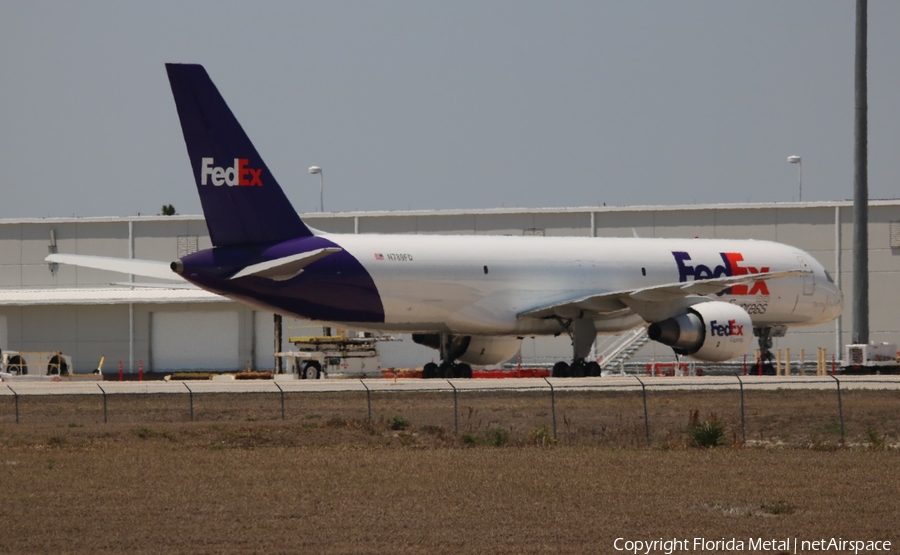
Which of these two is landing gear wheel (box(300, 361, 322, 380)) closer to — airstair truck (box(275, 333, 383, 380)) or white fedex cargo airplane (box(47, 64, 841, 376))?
airstair truck (box(275, 333, 383, 380))

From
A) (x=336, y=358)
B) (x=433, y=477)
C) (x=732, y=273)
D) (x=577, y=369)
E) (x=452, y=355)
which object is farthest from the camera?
(x=336, y=358)

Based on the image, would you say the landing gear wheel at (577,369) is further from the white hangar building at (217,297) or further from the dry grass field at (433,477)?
the white hangar building at (217,297)

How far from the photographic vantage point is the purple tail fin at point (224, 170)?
30188mm

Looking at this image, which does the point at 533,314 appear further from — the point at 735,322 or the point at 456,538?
the point at 456,538

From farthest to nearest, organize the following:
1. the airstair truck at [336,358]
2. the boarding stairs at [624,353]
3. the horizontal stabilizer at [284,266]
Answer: the boarding stairs at [624,353]
the airstair truck at [336,358]
the horizontal stabilizer at [284,266]

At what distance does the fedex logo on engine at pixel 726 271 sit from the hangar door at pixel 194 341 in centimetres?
2146

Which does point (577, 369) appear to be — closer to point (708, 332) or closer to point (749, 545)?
point (708, 332)

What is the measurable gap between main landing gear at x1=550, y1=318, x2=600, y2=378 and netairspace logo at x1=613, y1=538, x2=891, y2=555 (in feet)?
76.5

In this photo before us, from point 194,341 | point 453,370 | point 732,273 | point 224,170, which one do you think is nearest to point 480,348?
point 453,370

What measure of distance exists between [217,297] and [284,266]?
20.9 meters

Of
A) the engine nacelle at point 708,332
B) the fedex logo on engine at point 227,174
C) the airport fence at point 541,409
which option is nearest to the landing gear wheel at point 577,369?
the airport fence at point 541,409

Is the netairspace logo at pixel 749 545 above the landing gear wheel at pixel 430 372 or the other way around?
above

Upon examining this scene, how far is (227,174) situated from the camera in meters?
Answer: 30.7

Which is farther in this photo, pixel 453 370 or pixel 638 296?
pixel 453 370
